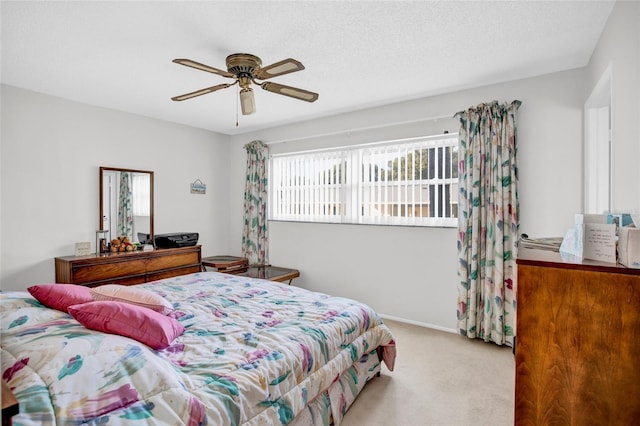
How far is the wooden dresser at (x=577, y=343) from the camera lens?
113cm

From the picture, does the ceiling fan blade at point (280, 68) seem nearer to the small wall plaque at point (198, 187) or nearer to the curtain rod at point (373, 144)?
the curtain rod at point (373, 144)

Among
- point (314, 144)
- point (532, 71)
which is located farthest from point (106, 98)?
point (532, 71)

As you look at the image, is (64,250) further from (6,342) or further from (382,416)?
(382,416)

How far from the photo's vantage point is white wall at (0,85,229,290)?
3260 mm

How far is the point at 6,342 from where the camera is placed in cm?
128

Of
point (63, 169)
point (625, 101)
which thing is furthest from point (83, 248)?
point (625, 101)

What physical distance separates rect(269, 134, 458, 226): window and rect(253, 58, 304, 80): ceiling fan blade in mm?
2071

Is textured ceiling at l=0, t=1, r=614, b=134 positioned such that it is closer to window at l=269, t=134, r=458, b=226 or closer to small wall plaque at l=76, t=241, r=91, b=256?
window at l=269, t=134, r=458, b=226

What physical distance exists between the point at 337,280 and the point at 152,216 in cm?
267

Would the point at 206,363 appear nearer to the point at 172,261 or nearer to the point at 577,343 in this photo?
the point at 577,343

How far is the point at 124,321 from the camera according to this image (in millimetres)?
1524

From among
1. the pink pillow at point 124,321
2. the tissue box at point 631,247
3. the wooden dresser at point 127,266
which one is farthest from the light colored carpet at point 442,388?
the wooden dresser at point 127,266

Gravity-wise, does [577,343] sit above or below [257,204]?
below

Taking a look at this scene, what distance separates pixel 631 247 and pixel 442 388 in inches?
68.9
